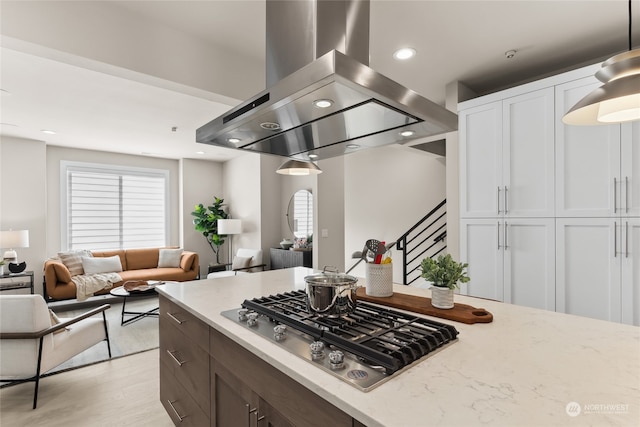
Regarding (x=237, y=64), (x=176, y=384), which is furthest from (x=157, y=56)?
(x=176, y=384)

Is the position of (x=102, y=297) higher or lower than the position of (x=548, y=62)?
lower

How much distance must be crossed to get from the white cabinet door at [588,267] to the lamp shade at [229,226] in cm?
493

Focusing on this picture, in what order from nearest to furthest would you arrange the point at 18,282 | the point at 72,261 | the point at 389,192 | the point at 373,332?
the point at 373,332, the point at 18,282, the point at 72,261, the point at 389,192

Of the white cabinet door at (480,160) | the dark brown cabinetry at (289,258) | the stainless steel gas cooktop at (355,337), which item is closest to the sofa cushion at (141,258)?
the dark brown cabinetry at (289,258)

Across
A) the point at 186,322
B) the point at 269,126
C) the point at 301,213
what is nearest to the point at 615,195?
the point at 269,126

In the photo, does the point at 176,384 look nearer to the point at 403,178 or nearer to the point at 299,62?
the point at 299,62

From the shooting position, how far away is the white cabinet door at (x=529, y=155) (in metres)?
2.37

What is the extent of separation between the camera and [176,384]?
5.74ft

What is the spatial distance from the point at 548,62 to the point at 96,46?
11.1ft

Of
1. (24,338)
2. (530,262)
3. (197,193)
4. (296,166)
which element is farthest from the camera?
(197,193)

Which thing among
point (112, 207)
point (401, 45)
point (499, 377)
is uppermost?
point (401, 45)

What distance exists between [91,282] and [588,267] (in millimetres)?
5933

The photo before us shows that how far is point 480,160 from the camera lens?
277 centimetres

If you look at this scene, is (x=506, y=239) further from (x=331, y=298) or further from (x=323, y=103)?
(x=323, y=103)
